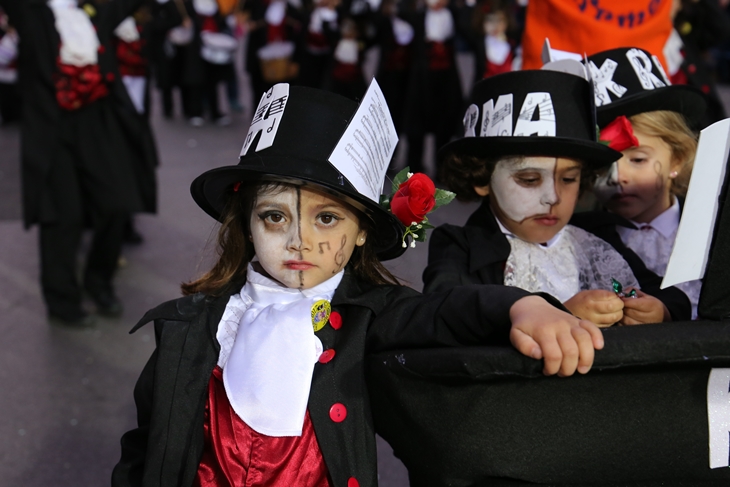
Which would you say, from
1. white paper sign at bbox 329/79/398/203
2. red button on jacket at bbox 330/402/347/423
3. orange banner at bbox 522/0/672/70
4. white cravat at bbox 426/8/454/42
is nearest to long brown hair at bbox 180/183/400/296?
white paper sign at bbox 329/79/398/203

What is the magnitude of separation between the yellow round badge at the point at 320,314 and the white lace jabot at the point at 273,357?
0.01 meters

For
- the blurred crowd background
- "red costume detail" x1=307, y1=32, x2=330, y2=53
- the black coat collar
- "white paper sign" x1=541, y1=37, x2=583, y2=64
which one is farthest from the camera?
"red costume detail" x1=307, y1=32, x2=330, y2=53

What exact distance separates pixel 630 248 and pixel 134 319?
347cm

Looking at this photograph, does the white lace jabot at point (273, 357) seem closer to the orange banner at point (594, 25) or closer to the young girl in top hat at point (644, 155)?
the young girl in top hat at point (644, 155)

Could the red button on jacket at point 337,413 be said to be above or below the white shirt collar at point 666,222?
below

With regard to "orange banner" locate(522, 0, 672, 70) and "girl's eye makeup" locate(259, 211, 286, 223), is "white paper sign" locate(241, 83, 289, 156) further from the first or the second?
"orange banner" locate(522, 0, 672, 70)

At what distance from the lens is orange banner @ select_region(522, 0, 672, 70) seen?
316 cm

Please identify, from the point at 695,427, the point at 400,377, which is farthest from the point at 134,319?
the point at 695,427

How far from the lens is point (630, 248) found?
2.61 meters

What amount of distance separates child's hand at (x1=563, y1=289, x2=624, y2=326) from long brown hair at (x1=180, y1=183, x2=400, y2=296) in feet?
1.88

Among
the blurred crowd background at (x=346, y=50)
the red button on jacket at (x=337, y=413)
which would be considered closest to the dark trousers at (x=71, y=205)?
the blurred crowd background at (x=346, y=50)

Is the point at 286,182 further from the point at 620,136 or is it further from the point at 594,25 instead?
the point at 594,25

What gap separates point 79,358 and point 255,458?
3.09m

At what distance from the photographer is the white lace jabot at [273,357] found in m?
1.89
